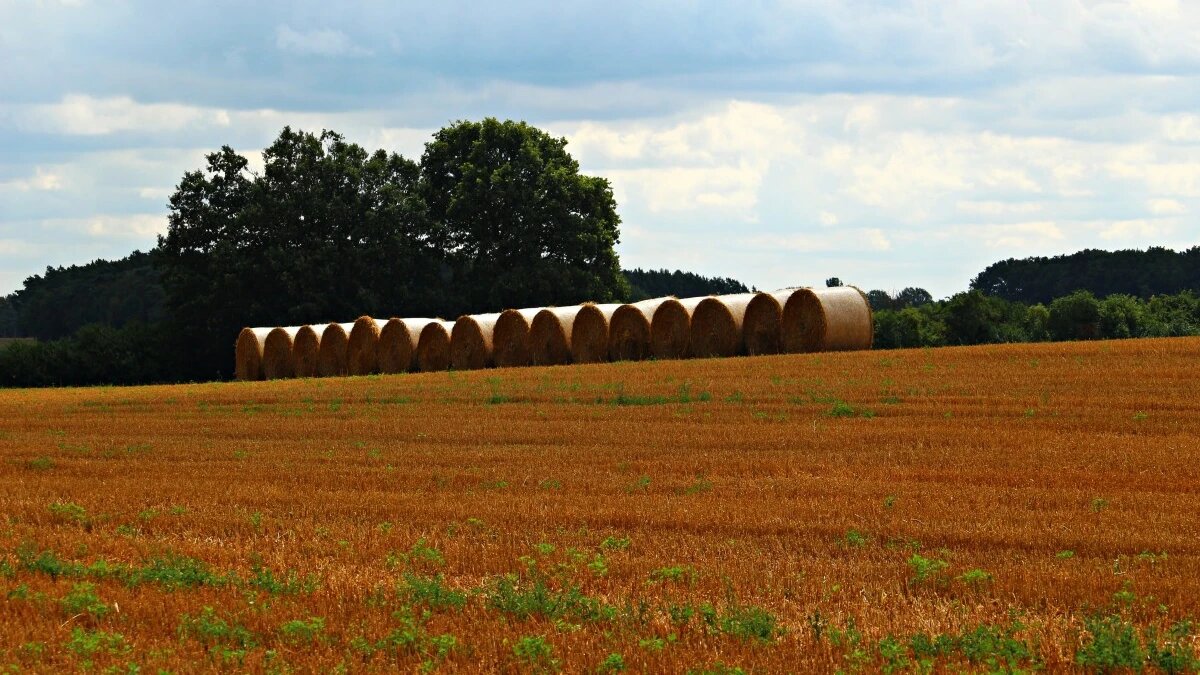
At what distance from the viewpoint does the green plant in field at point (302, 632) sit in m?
8.61

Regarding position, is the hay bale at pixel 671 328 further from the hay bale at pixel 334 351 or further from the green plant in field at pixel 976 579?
the green plant in field at pixel 976 579

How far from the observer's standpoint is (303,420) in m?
24.7

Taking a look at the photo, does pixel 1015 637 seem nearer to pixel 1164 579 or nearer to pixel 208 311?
pixel 1164 579

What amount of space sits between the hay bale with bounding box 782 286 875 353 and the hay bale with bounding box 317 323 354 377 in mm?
15319

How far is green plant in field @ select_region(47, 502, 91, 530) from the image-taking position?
13445 mm

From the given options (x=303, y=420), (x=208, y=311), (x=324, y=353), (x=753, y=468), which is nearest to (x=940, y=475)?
(x=753, y=468)

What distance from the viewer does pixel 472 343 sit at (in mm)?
39062

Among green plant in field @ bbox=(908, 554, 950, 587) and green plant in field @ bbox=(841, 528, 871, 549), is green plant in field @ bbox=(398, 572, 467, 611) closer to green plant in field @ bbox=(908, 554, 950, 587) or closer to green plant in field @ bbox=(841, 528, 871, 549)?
green plant in field @ bbox=(908, 554, 950, 587)

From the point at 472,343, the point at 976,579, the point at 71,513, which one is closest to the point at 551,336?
the point at 472,343

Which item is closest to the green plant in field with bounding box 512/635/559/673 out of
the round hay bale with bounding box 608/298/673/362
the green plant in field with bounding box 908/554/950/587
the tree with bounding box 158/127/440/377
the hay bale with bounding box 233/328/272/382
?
the green plant in field with bounding box 908/554/950/587

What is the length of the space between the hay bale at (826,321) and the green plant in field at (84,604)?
24.5 meters

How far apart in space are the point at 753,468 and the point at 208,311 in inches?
1775

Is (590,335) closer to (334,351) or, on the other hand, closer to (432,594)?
(334,351)

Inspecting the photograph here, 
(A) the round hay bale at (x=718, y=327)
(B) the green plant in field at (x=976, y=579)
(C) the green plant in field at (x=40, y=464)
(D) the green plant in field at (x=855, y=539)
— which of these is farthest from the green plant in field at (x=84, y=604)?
(A) the round hay bale at (x=718, y=327)
